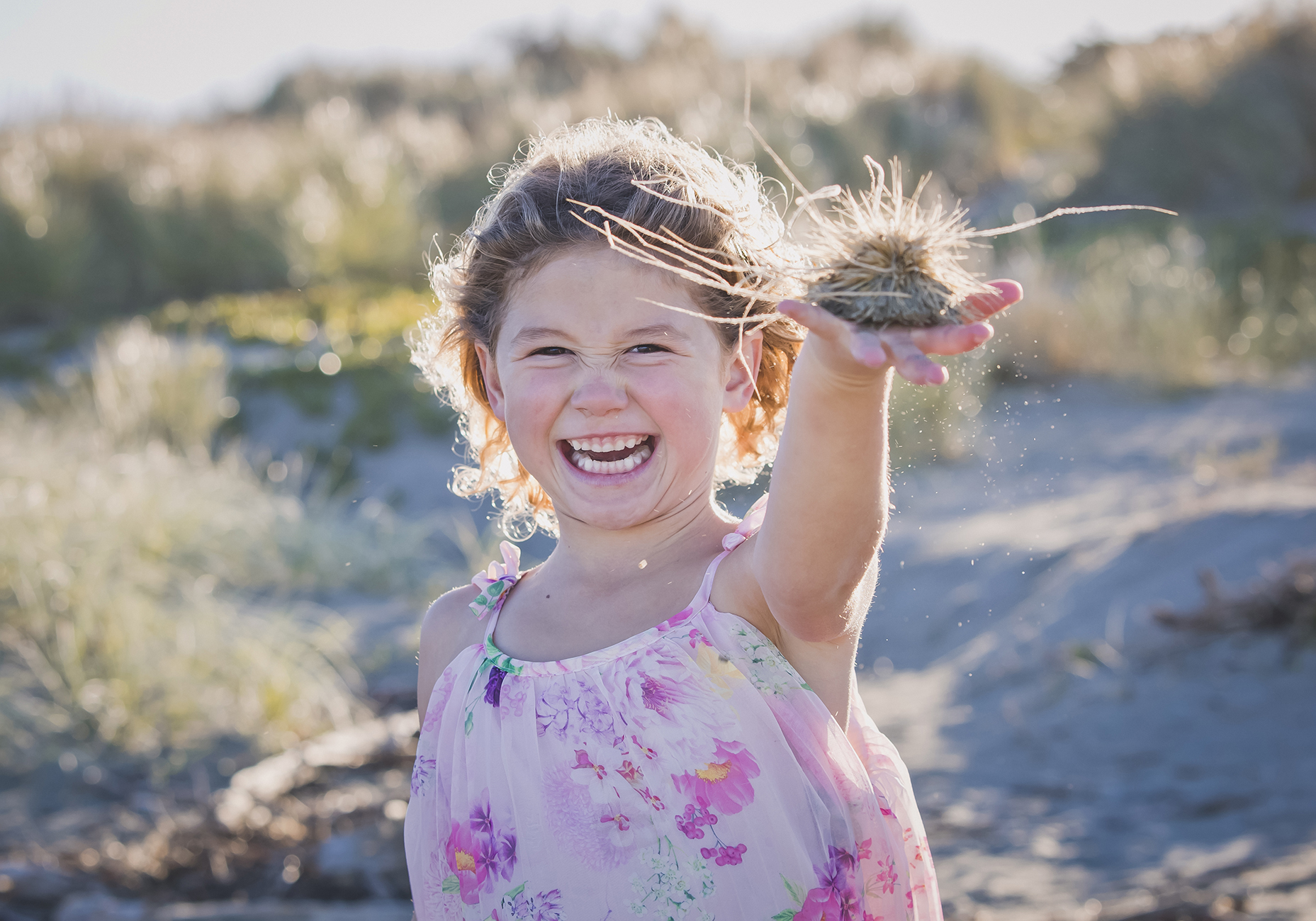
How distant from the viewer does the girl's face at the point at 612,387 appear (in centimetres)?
168

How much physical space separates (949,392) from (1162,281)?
2.60 m

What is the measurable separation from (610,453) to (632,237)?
0.35m

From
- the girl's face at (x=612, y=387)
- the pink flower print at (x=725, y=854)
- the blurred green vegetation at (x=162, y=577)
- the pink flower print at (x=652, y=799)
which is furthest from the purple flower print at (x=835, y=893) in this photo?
the blurred green vegetation at (x=162, y=577)

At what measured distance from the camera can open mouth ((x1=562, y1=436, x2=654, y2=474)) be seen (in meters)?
1.75

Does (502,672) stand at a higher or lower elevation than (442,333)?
lower

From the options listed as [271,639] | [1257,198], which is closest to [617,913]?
[271,639]

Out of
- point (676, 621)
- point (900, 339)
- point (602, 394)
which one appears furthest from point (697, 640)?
point (900, 339)

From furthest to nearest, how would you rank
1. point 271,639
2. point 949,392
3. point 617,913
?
point 949,392 < point 271,639 < point 617,913

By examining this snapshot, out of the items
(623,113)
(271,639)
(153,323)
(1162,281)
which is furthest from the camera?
(623,113)

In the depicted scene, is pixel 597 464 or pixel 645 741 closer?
pixel 645 741

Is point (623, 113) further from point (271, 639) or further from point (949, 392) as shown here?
point (271, 639)

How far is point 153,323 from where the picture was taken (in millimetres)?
11008

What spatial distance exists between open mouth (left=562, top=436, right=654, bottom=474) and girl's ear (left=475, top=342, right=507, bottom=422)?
0.89 ft

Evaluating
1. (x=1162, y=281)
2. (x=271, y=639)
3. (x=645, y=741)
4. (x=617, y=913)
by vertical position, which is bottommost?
(x=617, y=913)
